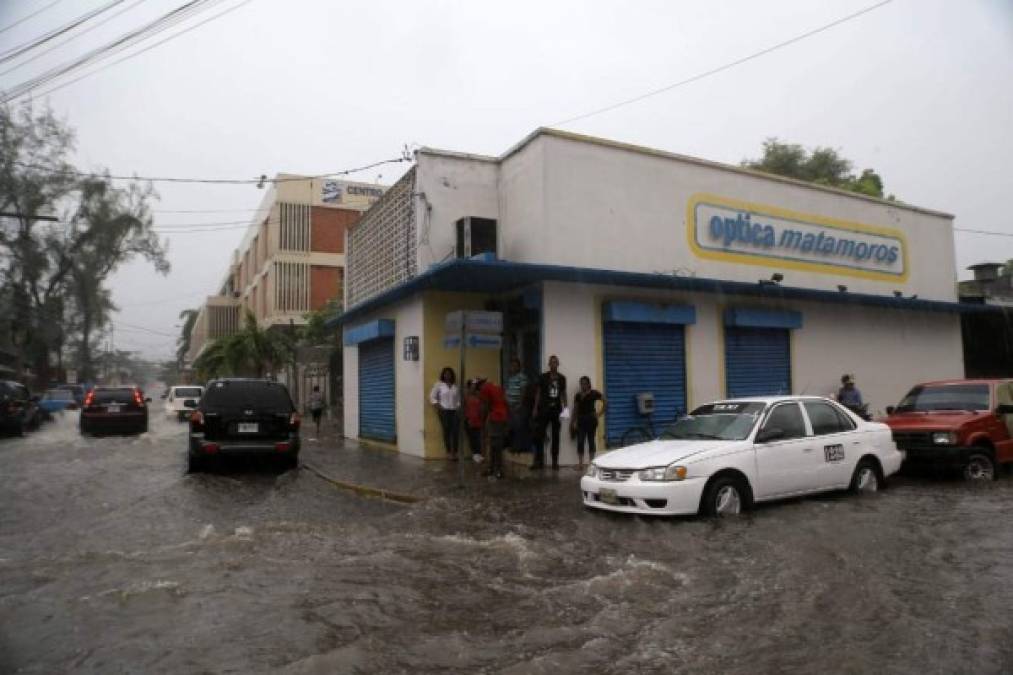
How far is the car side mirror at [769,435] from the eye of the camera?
8.41 m

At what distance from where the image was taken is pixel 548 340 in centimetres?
1313

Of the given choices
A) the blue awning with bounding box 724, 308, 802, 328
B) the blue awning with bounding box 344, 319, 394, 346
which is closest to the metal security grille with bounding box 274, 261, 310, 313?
the blue awning with bounding box 344, 319, 394, 346

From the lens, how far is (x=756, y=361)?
53.2ft

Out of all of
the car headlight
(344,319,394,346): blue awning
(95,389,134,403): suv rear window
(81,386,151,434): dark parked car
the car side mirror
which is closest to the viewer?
the car headlight

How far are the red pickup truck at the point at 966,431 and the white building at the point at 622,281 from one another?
14.9 ft

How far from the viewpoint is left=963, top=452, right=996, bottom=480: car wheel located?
10586 millimetres

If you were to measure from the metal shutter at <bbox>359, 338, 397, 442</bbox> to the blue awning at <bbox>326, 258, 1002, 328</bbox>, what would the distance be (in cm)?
107

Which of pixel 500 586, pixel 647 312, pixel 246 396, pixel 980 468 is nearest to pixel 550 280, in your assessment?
pixel 647 312

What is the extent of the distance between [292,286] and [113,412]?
2321cm

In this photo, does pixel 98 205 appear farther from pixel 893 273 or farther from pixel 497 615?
pixel 497 615

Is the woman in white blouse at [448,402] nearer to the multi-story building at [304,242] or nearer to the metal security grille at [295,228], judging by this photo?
the multi-story building at [304,242]

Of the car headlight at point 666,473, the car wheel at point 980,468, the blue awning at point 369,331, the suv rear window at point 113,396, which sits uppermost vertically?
the blue awning at point 369,331

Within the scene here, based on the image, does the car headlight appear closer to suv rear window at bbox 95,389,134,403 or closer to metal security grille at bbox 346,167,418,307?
metal security grille at bbox 346,167,418,307

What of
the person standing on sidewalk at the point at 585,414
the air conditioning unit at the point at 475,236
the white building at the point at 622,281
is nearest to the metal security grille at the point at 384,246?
the white building at the point at 622,281
